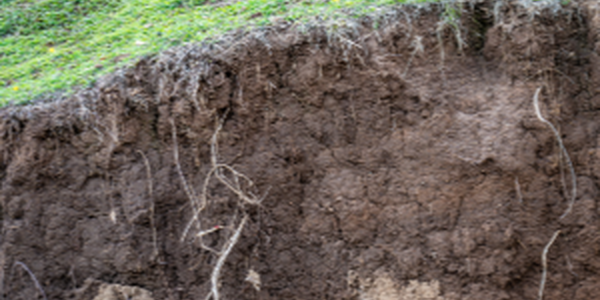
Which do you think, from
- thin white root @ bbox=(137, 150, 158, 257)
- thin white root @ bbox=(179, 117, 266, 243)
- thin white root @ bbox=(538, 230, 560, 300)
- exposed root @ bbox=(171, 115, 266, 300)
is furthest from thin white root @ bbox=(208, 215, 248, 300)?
thin white root @ bbox=(538, 230, 560, 300)

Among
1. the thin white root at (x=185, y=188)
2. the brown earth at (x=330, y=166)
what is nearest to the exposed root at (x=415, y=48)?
the brown earth at (x=330, y=166)

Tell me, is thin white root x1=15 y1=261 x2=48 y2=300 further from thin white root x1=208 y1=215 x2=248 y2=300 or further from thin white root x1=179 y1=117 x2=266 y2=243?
thin white root x1=208 y1=215 x2=248 y2=300

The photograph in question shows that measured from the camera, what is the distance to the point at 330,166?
3.07 m

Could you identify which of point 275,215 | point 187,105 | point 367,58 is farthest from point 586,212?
point 187,105

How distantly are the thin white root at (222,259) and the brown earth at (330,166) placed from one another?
48 millimetres

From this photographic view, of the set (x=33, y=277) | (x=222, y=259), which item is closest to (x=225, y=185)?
(x=222, y=259)

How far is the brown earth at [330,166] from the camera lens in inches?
110

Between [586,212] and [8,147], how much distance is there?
412 centimetres

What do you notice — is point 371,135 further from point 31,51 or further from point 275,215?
point 31,51

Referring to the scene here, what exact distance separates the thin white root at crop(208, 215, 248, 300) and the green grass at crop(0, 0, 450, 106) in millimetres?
1501

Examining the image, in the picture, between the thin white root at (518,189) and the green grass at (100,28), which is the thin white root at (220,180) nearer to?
the green grass at (100,28)

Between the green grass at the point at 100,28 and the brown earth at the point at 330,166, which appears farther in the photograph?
the green grass at the point at 100,28

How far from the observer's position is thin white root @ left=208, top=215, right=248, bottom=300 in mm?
2918

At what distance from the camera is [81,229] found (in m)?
3.18
